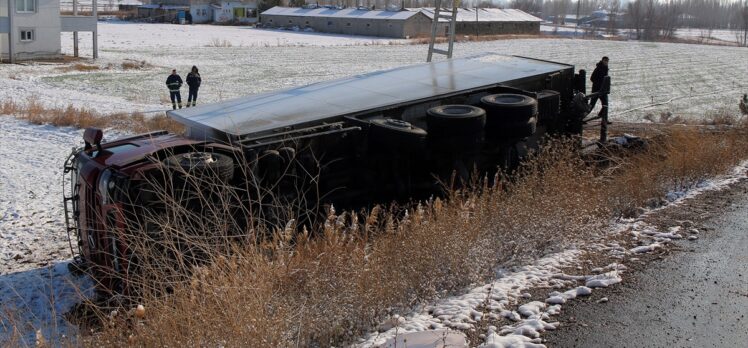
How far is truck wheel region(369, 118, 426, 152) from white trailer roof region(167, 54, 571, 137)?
0.47 meters

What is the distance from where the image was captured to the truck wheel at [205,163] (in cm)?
704

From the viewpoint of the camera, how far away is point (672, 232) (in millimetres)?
7719

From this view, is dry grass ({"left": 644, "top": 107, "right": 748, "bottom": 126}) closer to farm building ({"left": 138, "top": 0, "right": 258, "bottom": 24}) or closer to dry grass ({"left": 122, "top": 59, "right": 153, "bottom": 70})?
dry grass ({"left": 122, "top": 59, "right": 153, "bottom": 70})

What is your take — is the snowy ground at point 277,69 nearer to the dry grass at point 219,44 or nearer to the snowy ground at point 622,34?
the dry grass at point 219,44

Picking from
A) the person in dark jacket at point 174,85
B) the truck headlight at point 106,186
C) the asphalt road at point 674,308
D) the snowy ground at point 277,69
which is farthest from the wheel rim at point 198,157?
the person in dark jacket at point 174,85

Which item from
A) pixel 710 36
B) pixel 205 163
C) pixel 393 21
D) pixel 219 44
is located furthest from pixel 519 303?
pixel 710 36

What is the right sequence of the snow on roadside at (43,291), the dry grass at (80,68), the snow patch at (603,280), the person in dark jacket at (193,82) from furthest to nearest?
the dry grass at (80,68) → the person in dark jacket at (193,82) → the snow on roadside at (43,291) → the snow patch at (603,280)

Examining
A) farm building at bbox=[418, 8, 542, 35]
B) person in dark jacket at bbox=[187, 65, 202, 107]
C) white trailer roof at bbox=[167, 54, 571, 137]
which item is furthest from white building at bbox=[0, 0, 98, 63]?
farm building at bbox=[418, 8, 542, 35]

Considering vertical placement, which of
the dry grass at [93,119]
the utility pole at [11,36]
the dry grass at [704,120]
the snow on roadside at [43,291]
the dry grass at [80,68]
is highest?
the utility pole at [11,36]

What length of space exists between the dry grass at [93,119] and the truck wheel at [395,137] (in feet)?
32.1

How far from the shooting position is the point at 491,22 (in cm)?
8850

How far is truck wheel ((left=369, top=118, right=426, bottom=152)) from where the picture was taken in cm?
863

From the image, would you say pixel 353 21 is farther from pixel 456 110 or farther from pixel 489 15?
pixel 456 110

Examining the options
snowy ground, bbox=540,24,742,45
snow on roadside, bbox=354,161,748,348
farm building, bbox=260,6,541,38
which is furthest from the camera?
snowy ground, bbox=540,24,742,45
